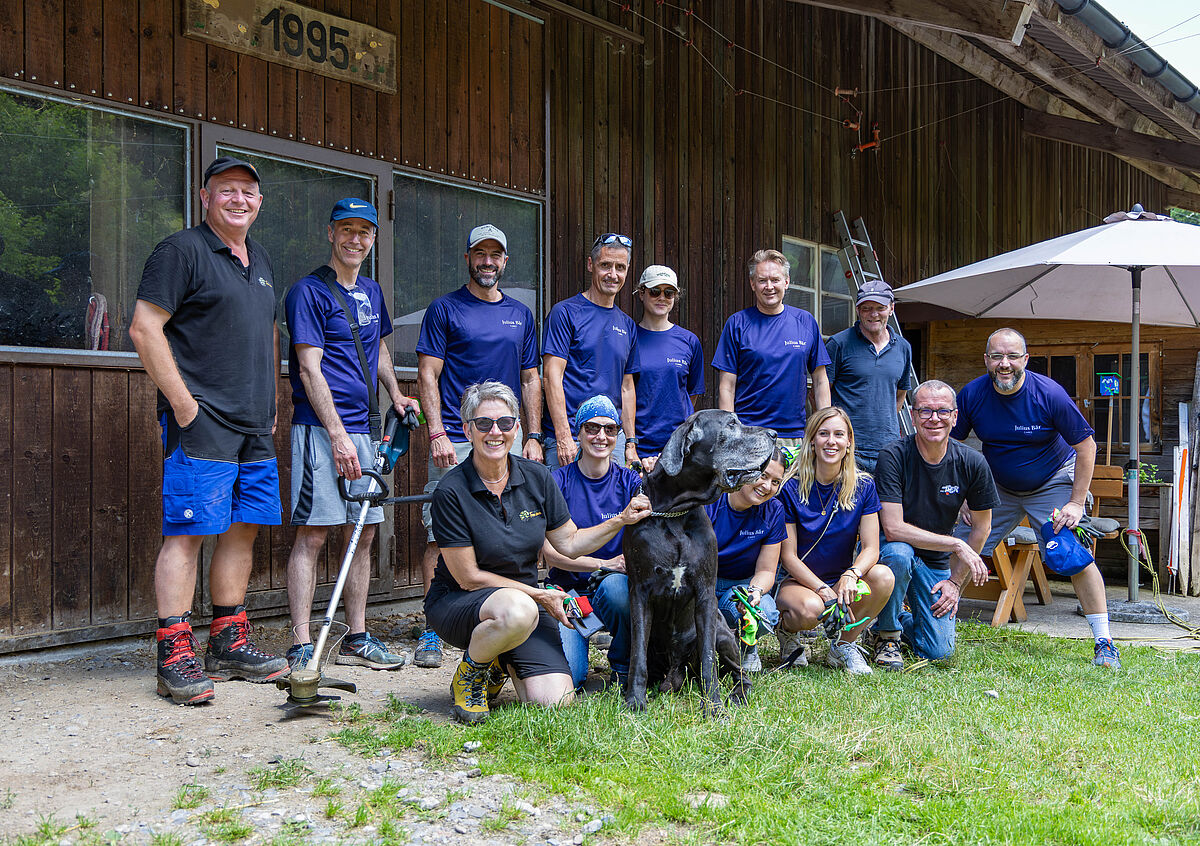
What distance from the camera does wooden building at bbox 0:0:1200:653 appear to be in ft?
15.1

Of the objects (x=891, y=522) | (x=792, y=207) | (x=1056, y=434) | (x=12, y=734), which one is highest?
(x=792, y=207)

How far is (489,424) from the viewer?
368 centimetres

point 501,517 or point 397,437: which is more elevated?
point 397,437

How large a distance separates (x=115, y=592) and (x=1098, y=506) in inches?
279

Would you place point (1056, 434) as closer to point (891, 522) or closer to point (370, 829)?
point (891, 522)

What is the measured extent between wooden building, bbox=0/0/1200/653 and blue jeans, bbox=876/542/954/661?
9.73 ft

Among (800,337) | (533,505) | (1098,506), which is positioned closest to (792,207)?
(1098,506)

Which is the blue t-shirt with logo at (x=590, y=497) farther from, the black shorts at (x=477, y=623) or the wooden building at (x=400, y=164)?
the wooden building at (x=400, y=164)

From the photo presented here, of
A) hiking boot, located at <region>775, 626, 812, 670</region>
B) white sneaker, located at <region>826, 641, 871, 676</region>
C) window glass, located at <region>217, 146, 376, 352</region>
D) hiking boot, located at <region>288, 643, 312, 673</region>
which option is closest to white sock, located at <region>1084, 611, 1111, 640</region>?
white sneaker, located at <region>826, 641, 871, 676</region>

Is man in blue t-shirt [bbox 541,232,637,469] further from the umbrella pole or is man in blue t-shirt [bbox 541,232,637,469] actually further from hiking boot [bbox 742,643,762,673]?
the umbrella pole

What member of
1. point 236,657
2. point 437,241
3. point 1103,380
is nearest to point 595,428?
point 236,657

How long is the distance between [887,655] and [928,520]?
71cm

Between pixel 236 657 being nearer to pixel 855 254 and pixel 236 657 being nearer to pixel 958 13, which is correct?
pixel 958 13

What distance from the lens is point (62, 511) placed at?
467cm
